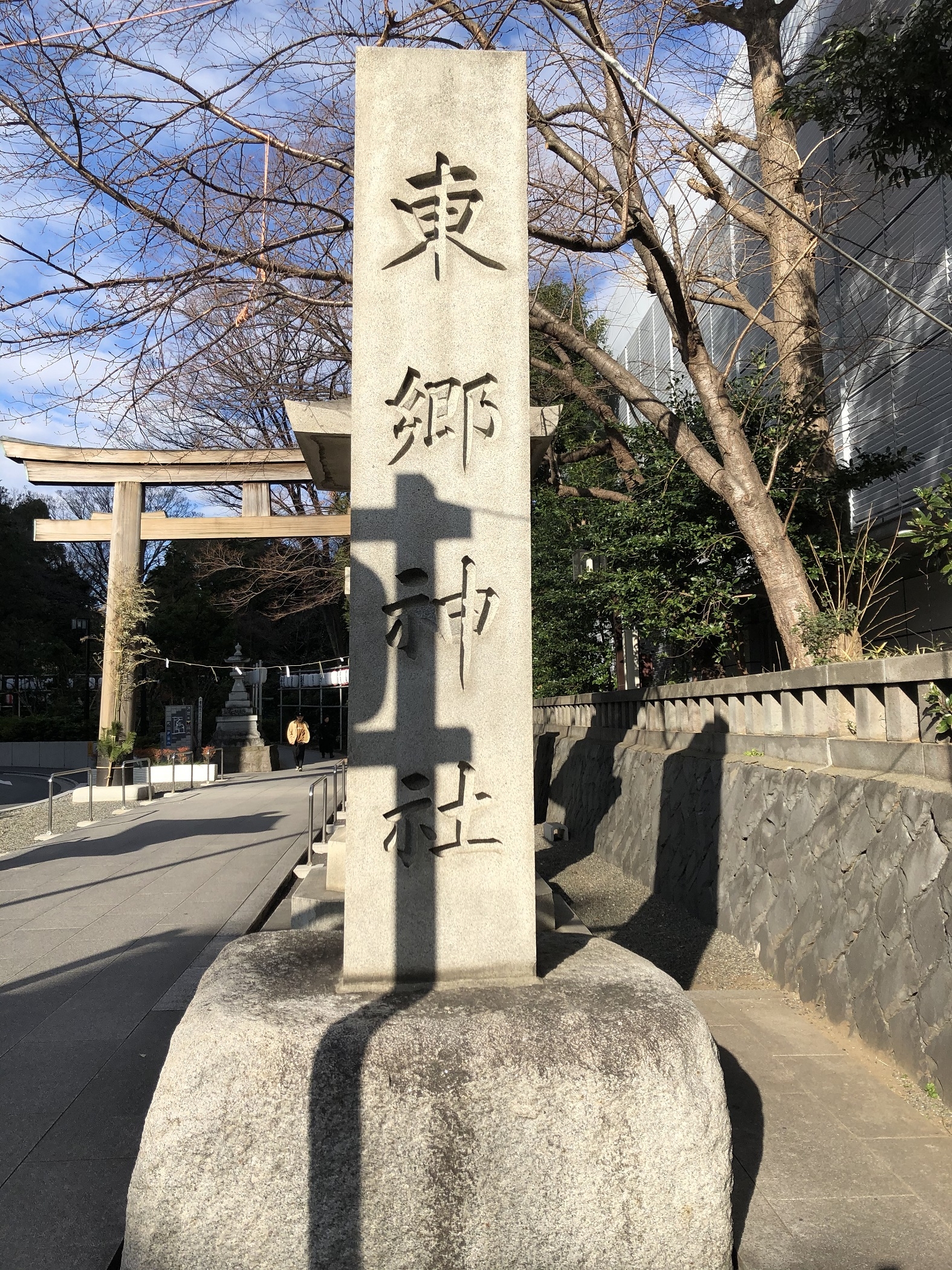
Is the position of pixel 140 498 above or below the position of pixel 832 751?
above

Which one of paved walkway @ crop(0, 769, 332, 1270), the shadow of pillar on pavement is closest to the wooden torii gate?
paved walkway @ crop(0, 769, 332, 1270)

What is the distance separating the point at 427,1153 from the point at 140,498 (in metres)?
16.7

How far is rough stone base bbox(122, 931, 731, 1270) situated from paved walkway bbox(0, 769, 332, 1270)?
602 mm

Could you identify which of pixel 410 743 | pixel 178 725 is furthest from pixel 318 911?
pixel 178 725

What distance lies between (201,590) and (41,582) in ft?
26.2

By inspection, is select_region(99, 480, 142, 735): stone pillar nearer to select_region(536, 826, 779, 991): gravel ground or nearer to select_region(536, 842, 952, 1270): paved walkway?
select_region(536, 826, 779, 991): gravel ground

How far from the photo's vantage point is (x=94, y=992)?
212 inches

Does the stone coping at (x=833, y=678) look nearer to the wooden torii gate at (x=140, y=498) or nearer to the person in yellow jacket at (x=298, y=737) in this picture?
the wooden torii gate at (x=140, y=498)

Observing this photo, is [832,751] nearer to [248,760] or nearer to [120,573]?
[120,573]

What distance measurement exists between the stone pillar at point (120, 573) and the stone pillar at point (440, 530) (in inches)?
599

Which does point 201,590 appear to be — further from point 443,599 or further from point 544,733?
point 443,599

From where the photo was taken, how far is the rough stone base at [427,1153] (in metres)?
2.66

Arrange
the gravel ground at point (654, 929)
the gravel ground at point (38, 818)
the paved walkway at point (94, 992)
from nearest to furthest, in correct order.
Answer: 1. the paved walkway at point (94, 992)
2. the gravel ground at point (654, 929)
3. the gravel ground at point (38, 818)

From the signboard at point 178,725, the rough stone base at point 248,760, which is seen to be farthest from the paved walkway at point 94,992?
the rough stone base at point 248,760
